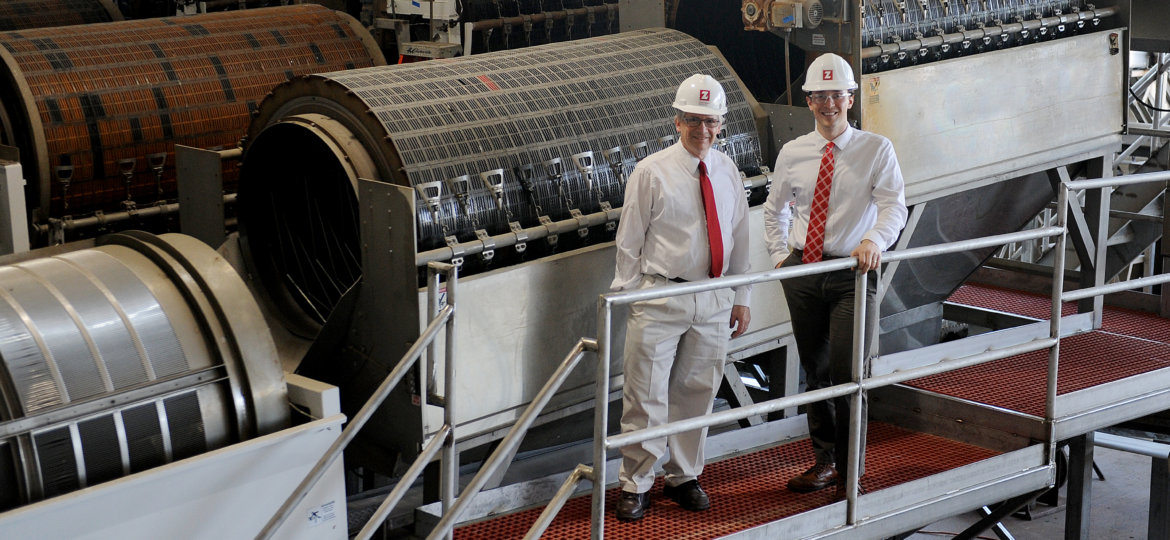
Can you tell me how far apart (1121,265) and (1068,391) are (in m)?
3.68

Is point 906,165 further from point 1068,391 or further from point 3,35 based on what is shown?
point 3,35

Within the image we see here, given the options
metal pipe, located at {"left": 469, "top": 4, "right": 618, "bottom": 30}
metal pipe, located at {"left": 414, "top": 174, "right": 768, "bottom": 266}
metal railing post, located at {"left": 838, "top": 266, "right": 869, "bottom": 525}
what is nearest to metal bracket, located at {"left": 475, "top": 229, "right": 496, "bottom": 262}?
metal pipe, located at {"left": 414, "top": 174, "right": 768, "bottom": 266}

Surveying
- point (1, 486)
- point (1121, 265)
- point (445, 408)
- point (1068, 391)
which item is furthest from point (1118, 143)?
point (1, 486)

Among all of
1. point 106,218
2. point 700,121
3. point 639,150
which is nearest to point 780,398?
point 700,121

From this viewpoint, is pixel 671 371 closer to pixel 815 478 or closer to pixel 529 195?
pixel 815 478

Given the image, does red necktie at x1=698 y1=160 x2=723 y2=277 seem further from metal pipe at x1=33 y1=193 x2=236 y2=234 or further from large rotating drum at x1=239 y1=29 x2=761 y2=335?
metal pipe at x1=33 y1=193 x2=236 y2=234

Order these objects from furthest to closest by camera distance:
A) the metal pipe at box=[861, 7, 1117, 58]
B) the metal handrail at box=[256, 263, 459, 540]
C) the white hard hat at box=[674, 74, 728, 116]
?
1. the metal pipe at box=[861, 7, 1117, 58]
2. the white hard hat at box=[674, 74, 728, 116]
3. the metal handrail at box=[256, 263, 459, 540]

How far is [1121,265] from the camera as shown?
932 centimetres

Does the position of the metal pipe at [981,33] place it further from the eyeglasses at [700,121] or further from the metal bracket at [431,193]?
the metal bracket at [431,193]

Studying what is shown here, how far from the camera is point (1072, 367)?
6625mm

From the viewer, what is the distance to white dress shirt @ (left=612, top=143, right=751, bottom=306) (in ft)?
16.2

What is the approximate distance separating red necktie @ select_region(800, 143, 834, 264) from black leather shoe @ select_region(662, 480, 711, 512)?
1040 mm

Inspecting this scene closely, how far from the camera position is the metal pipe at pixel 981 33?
6480mm

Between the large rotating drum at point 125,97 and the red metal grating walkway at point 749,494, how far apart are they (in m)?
3.31
